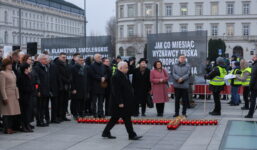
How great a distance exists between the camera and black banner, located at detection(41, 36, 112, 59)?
55.7 ft

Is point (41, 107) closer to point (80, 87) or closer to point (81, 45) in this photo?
point (80, 87)

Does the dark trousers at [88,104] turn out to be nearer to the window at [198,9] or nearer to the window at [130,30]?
the window at [198,9]

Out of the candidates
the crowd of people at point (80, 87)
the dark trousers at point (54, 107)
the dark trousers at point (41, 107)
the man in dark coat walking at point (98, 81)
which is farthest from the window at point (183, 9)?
the dark trousers at point (41, 107)

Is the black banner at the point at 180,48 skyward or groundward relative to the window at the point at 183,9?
groundward

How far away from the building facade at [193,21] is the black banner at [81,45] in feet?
201

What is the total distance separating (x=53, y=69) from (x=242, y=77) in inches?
295

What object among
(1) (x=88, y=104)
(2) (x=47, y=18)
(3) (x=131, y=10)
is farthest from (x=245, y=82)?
(2) (x=47, y=18)

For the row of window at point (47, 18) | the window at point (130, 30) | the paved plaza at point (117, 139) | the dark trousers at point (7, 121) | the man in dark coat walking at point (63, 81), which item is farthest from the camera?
the row of window at point (47, 18)

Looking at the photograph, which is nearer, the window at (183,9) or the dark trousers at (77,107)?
the dark trousers at (77,107)

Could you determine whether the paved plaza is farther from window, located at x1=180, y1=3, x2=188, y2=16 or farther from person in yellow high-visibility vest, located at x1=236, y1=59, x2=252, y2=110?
window, located at x1=180, y1=3, x2=188, y2=16

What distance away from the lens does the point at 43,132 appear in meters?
11.4

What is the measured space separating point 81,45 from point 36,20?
3938 inches

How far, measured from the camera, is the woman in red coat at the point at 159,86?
14602 mm

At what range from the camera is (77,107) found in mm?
14062
